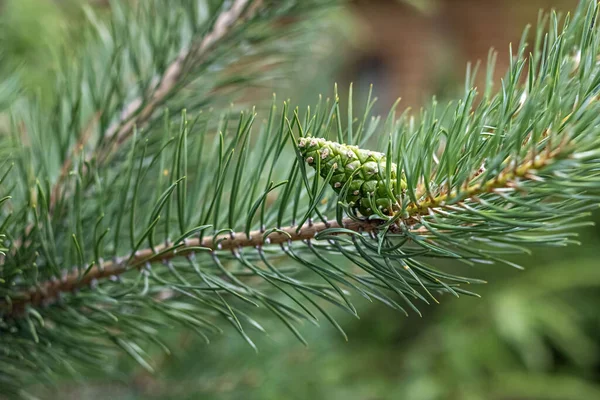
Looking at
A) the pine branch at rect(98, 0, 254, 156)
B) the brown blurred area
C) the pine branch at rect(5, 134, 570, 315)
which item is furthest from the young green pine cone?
the brown blurred area

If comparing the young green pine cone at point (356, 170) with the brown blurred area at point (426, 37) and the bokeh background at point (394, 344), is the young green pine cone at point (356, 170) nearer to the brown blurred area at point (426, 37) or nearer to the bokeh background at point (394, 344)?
the bokeh background at point (394, 344)

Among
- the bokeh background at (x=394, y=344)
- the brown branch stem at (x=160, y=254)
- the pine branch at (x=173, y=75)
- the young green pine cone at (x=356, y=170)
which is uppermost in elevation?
the pine branch at (x=173, y=75)

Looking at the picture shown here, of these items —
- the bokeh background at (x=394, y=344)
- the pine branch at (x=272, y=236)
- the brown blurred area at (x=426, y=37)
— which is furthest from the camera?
the brown blurred area at (x=426, y=37)

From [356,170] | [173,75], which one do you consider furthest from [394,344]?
[356,170]

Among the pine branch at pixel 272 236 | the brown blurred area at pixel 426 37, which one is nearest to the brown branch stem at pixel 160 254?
the pine branch at pixel 272 236

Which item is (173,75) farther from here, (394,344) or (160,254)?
(394,344)

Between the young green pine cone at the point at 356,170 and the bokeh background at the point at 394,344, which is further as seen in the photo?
the bokeh background at the point at 394,344

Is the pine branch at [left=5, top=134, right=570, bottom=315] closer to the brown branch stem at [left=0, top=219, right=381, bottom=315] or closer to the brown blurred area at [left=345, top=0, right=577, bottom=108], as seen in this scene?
the brown branch stem at [left=0, top=219, right=381, bottom=315]

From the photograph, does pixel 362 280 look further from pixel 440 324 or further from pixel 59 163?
pixel 440 324
